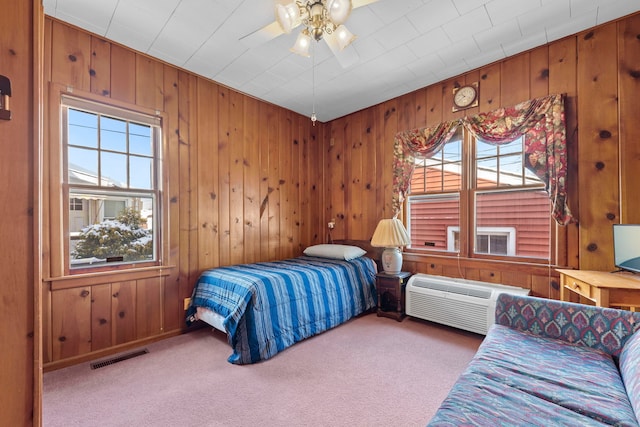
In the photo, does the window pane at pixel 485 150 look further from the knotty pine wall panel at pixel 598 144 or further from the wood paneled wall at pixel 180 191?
the wood paneled wall at pixel 180 191

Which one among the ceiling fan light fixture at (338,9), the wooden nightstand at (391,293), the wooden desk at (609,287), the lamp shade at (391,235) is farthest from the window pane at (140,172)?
the wooden desk at (609,287)

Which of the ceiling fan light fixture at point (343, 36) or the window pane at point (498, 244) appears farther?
the window pane at point (498, 244)

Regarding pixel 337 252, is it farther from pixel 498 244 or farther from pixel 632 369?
pixel 632 369

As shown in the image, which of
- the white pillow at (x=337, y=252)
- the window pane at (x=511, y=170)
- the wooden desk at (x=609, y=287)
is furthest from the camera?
the white pillow at (x=337, y=252)

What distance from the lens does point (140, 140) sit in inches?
106

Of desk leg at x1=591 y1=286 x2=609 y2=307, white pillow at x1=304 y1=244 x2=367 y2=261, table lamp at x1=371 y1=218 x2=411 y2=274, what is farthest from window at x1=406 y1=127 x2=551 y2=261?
desk leg at x1=591 y1=286 x2=609 y2=307

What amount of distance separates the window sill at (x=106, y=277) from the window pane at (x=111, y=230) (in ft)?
0.38

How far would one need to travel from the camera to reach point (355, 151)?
403 cm

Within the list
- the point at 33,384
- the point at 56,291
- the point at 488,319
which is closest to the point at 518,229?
the point at 488,319

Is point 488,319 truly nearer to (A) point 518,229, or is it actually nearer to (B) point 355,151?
(A) point 518,229

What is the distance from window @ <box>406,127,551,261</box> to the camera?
8.78ft

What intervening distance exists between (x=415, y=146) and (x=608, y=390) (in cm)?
268

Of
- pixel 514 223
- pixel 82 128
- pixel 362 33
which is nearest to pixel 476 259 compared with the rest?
pixel 514 223

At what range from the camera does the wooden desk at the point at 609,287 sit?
175cm
